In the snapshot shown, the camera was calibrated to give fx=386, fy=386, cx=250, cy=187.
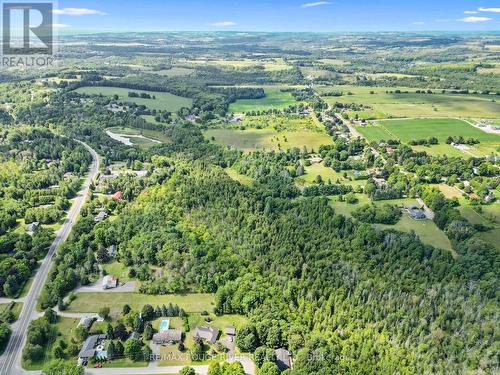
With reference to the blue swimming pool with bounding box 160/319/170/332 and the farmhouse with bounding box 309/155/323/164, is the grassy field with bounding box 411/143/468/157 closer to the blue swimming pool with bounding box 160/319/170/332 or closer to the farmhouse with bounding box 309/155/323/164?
the farmhouse with bounding box 309/155/323/164

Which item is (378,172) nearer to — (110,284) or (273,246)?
(273,246)

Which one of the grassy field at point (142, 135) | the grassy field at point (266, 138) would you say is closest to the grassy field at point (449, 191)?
the grassy field at point (266, 138)

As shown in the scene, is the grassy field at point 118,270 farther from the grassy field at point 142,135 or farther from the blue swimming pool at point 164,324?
the grassy field at point 142,135

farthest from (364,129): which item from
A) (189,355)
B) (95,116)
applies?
(189,355)

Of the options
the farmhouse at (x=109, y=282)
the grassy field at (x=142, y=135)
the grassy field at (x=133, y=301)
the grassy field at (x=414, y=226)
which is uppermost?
the grassy field at (x=142, y=135)

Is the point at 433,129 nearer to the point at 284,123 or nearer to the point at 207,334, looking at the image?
the point at 284,123

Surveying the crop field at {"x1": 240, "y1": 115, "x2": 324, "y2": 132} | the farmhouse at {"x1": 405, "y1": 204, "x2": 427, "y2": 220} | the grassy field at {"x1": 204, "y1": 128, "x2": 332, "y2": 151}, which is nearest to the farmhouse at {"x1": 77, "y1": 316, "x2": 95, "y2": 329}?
the farmhouse at {"x1": 405, "y1": 204, "x2": 427, "y2": 220}

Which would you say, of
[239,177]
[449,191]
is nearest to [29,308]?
[239,177]
